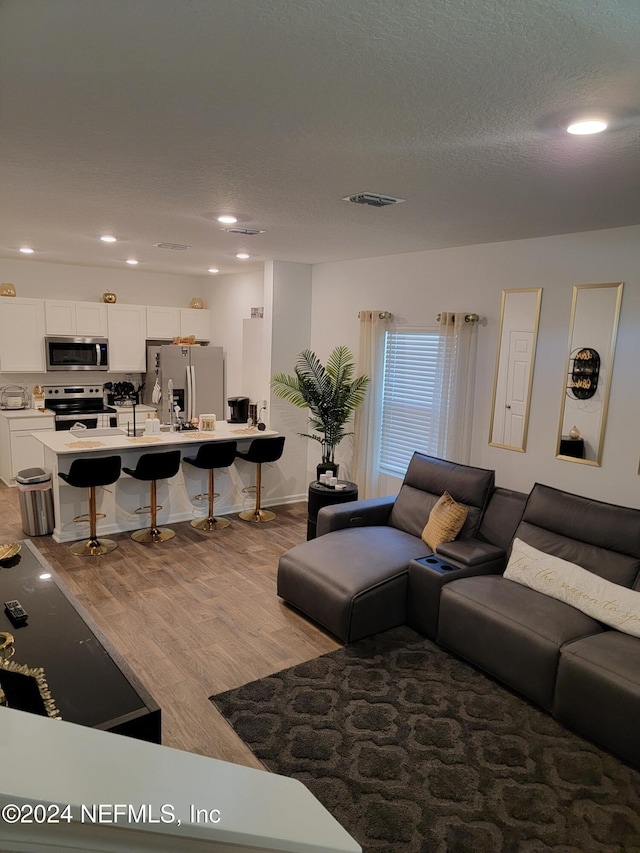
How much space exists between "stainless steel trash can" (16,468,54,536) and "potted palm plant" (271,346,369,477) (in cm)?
245

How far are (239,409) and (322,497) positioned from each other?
174cm

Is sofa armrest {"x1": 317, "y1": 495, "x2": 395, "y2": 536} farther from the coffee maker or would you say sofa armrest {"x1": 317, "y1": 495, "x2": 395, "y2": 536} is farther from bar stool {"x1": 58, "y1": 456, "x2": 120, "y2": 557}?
the coffee maker

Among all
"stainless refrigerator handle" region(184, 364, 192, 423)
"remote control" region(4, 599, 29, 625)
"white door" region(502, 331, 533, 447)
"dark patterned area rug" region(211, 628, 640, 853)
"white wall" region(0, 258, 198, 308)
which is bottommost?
"dark patterned area rug" region(211, 628, 640, 853)

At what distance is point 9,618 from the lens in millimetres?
2020

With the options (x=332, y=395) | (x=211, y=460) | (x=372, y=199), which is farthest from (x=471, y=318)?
(x=211, y=460)

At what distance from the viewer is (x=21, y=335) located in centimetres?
670

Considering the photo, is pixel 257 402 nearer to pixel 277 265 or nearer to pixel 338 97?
pixel 277 265

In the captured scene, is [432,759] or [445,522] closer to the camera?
[432,759]

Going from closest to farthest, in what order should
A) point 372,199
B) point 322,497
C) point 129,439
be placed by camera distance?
point 372,199 < point 322,497 < point 129,439

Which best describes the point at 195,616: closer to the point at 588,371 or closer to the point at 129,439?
the point at 129,439

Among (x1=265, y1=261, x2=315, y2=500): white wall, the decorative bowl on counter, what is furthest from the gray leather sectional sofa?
the decorative bowl on counter

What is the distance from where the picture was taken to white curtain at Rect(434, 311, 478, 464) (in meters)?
4.60


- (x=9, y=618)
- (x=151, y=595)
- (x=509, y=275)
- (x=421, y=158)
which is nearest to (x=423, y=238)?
(x=509, y=275)

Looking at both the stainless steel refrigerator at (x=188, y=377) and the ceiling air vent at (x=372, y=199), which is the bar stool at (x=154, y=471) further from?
the ceiling air vent at (x=372, y=199)
